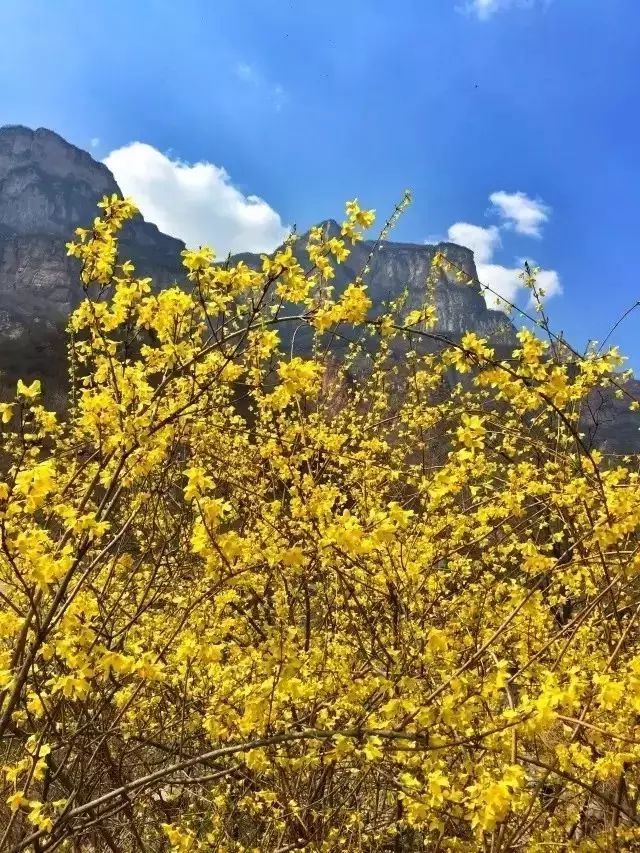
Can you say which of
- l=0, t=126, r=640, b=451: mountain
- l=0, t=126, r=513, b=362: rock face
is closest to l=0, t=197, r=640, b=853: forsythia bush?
l=0, t=126, r=640, b=451: mountain

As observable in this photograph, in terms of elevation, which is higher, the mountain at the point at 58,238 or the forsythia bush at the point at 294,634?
the mountain at the point at 58,238

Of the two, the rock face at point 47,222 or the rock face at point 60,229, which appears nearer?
the rock face at point 47,222

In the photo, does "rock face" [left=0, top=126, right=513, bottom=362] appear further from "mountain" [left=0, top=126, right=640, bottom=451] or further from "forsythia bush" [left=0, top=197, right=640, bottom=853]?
"forsythia bush" [left=0, top=197, right=640, bottom=853]

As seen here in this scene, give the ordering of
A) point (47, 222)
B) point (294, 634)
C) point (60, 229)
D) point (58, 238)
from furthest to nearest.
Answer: point (60, 229) → point (47, 222) → point (58, 238) → point (294, 634)

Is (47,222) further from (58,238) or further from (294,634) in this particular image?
(294,634)

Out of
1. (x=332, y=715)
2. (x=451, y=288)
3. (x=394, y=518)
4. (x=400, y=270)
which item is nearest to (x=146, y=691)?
(x=332, y=715)

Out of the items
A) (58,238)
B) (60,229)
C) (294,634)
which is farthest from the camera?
(60,229)

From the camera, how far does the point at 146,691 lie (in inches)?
155

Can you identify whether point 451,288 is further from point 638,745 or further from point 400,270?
point 638,745

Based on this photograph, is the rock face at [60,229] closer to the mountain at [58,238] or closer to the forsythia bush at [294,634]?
the mountain at [58,238]

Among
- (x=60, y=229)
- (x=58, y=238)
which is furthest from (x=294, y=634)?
(x=60, y=229)

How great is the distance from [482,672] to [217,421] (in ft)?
9.79

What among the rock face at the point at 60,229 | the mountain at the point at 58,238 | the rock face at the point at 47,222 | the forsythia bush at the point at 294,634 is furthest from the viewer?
the rock face at the point at 60,229

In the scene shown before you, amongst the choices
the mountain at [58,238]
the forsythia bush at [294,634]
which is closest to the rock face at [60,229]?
the mountain at [58,238]
